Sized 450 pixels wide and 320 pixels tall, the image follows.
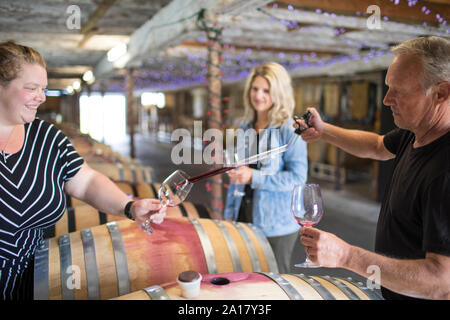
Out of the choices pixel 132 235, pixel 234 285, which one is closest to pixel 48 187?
pixel 132 235

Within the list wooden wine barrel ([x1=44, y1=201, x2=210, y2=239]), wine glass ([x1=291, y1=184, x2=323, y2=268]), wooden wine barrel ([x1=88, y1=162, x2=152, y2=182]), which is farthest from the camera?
wooden wine barrel ([x1=88, y1=162, x2=152, y2=182])

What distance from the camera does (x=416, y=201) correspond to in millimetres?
1104

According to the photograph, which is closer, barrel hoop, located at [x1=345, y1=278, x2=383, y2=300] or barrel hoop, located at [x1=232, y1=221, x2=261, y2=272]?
barrel hoop, located at [x1=345, y1=278, x2=383, y2=300]

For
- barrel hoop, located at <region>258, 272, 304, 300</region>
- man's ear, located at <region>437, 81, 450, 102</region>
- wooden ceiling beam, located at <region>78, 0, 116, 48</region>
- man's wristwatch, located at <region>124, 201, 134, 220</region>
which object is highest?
wooden ceiling beam, located at <region>78, 0, 116, 48</region>

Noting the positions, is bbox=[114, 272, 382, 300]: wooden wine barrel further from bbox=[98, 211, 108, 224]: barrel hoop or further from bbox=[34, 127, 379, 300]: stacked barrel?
bbox=[98, 211, 108, 224]: barrel hoop

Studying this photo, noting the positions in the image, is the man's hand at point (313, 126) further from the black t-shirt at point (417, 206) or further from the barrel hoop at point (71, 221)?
the barrel hoop at point (71, 221)

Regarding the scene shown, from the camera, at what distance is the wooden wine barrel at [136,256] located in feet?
5.02

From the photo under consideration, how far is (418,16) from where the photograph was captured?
226 centimetres

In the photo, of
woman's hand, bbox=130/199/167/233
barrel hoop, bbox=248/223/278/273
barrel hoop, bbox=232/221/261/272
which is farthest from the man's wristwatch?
barrel hoop, bbox=248/223/278/273

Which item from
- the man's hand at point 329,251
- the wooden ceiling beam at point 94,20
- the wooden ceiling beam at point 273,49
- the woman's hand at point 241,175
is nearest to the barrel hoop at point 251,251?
the woman's hand at point 241,175

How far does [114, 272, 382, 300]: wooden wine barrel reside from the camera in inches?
50.0

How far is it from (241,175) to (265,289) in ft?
2.73

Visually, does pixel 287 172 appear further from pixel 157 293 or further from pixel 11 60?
pixel 11 60

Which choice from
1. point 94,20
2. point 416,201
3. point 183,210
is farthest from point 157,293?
point 94,20
